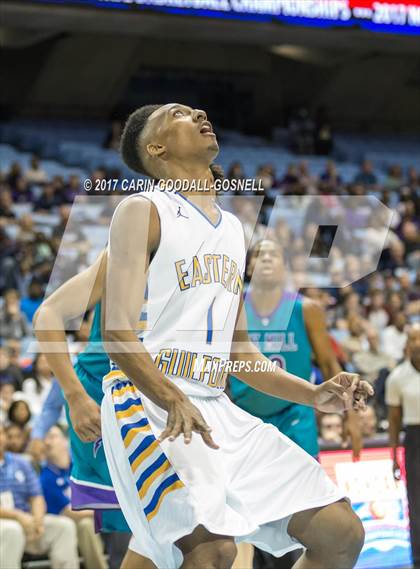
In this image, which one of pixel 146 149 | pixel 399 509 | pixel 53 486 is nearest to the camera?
pixel 146 149

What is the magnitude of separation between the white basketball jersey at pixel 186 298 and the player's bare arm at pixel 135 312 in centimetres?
6

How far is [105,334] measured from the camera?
2797mm

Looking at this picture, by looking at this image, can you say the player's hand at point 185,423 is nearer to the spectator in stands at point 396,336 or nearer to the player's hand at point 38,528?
the player's hand at point 38,528

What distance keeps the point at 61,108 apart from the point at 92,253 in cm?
1127

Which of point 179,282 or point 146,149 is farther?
point 146,149

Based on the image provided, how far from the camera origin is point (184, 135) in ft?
10.0

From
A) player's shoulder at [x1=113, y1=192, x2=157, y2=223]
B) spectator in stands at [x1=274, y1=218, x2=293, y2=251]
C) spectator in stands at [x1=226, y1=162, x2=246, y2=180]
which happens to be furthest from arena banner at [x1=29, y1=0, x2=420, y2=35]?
player's shoulder at [x1=113, y1=192, x2=157, y2=223]

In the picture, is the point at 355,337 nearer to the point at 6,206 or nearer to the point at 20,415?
the point at 20,415

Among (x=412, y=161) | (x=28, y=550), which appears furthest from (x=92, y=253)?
(x=412, y=161)

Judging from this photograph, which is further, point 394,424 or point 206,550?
point 394,424

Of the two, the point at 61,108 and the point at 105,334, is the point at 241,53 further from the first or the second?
the point at 105,334

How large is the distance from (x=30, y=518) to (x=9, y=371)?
2.47 metres

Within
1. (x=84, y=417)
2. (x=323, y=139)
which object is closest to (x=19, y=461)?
(x=84, y=417)

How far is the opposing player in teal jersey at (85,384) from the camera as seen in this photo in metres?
3.22
